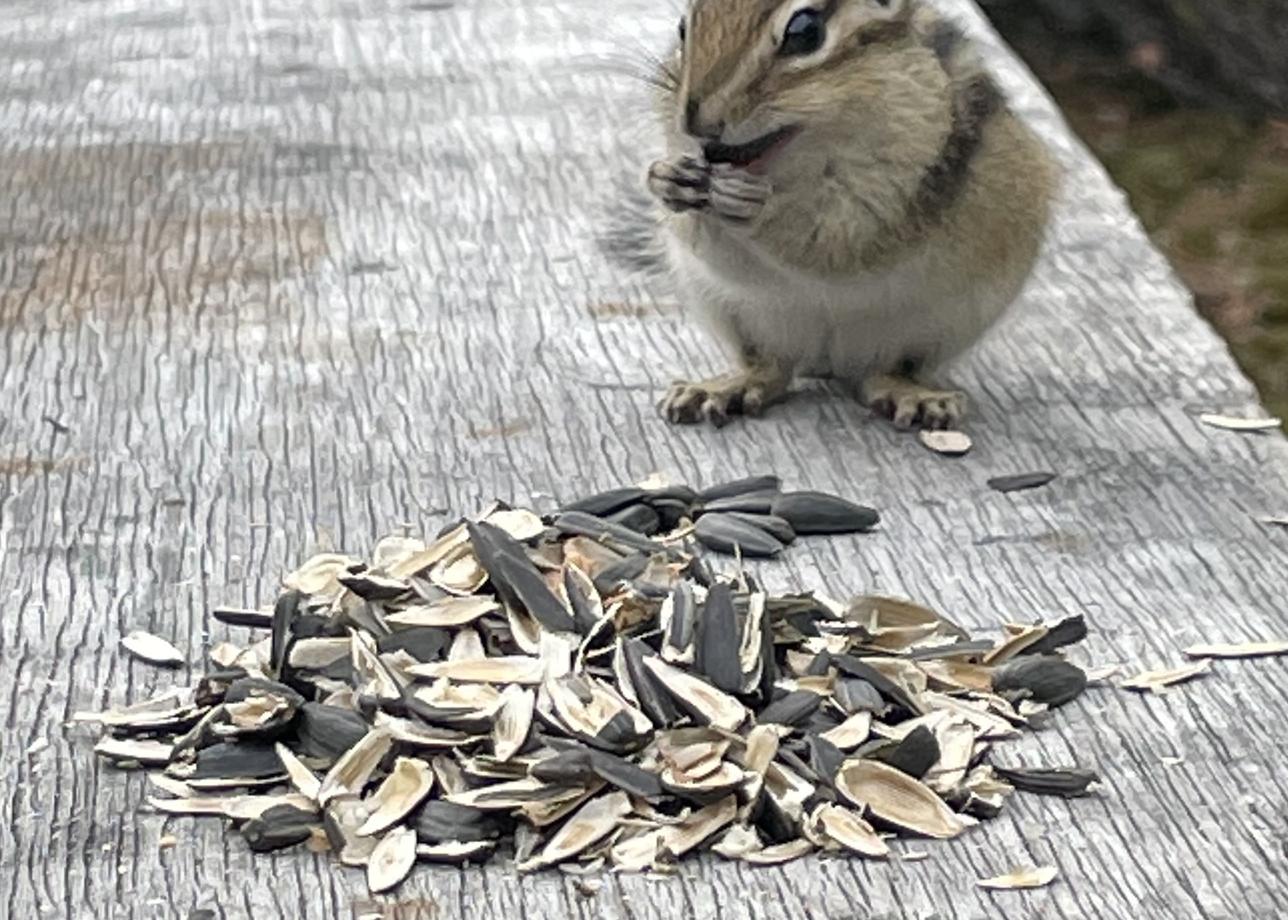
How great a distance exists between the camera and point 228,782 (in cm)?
191

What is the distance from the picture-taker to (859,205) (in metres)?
3.06

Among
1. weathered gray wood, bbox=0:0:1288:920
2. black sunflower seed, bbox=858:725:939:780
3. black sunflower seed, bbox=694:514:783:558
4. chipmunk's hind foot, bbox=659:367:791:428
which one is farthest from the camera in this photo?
chipmunk's hind foot, bbox=659:367:791:428

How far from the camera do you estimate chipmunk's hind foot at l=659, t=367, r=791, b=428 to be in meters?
2.72

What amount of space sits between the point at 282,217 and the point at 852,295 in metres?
0.74

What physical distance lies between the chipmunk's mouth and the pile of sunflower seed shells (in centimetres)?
76

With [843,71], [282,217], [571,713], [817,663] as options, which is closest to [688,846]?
[571,713]

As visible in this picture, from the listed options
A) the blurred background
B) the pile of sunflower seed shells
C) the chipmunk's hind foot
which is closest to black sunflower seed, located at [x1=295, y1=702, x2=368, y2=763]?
the pile of sunflower seed shells

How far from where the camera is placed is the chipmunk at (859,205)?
9.60ft

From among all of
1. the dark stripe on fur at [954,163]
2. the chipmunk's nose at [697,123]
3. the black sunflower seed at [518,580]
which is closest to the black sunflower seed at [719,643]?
the black sunflower seed at [518,580]

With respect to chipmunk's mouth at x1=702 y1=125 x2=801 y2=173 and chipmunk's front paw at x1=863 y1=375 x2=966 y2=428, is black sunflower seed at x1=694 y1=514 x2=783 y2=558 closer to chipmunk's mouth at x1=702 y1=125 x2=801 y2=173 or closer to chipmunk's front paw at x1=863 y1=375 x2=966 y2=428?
chipmunk's front paw at x1=863 y1=375 x2=966 y2=428

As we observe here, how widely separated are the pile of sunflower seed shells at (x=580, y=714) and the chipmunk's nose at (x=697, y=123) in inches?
26.9

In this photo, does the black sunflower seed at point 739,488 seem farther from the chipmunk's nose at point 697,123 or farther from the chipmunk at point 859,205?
the chipmunk's nose at point 697,123

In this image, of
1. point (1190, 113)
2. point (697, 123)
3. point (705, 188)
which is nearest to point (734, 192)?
point (705, 188)

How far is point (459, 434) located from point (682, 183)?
480 millimetres
